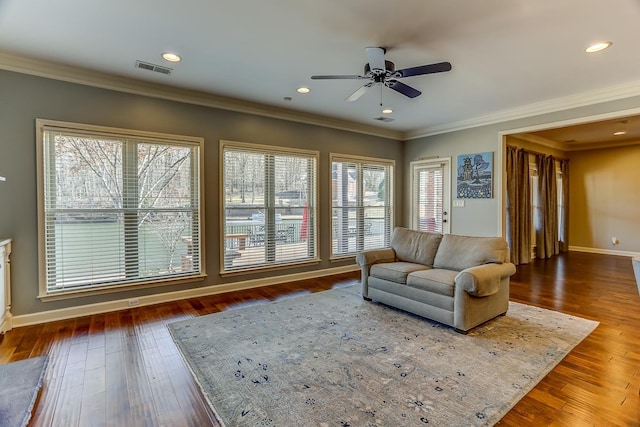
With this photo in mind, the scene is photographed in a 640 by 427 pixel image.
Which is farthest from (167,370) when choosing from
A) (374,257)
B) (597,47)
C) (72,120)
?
(597,47)

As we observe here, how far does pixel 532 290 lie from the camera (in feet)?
15.2

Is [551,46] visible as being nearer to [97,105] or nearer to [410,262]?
[410,262]

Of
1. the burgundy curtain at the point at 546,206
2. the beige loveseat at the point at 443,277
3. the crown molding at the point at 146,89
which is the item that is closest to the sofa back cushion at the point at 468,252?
the beige loveseat at the point at 443,277

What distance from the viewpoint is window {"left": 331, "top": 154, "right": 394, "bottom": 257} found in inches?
230

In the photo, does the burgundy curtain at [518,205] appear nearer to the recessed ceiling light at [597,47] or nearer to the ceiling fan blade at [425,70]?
the recessed ceiling light at [597,47]

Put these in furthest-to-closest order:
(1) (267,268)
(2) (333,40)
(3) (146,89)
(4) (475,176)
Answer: (4) (475,176), (1) (267,268), (3) (146,89), (2) (333,40)

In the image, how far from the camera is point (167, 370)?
2.44 meters

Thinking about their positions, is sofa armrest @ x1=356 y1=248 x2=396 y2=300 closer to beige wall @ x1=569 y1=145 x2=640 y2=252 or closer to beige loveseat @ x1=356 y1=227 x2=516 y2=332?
beige loveseat @ x1=356 y1=227 x2=516 y2=332

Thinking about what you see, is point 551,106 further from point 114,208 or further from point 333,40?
point 114,208

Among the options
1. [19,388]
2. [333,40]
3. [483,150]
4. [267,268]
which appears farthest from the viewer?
[483,150]

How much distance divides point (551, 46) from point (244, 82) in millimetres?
3334

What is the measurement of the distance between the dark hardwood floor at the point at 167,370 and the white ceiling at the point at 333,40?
283 cm

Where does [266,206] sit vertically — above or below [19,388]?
above

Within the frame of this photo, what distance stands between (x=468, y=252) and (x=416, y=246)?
27.9 inches
